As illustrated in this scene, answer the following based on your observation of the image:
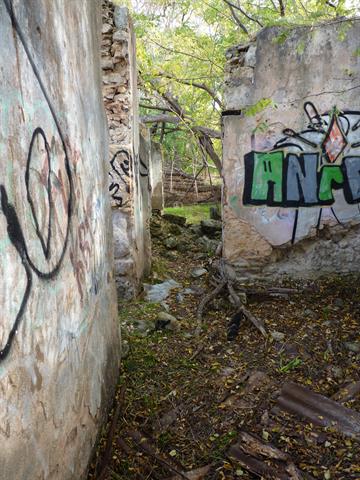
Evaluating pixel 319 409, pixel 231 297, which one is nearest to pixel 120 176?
pixel 231 297

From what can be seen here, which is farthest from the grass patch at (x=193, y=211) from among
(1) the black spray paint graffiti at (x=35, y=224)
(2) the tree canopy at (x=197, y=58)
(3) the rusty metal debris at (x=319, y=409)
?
(1) the black spray paint graffiti at (x=35, y=224)

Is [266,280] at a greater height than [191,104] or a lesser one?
lesser

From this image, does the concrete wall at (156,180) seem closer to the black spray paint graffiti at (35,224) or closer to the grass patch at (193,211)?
the grass patch at (193,211)

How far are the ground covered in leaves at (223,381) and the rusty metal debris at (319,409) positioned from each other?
65 mm

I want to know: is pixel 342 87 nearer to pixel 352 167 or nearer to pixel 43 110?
pixel 352 167

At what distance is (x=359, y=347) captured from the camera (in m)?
3.54

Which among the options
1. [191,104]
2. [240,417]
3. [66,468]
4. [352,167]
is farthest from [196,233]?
[66,468]

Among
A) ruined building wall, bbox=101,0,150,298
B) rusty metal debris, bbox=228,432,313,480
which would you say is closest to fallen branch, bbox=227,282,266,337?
ruined building wall, bbox=101,0,150,298

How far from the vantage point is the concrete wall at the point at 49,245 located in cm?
136

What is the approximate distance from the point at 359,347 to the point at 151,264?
306 centimetres

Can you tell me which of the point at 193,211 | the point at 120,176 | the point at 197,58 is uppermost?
the point at 197,58

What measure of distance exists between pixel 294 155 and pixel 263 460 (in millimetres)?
3119

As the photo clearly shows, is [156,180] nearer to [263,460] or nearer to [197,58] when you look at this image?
[197,58]

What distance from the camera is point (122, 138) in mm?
4414
